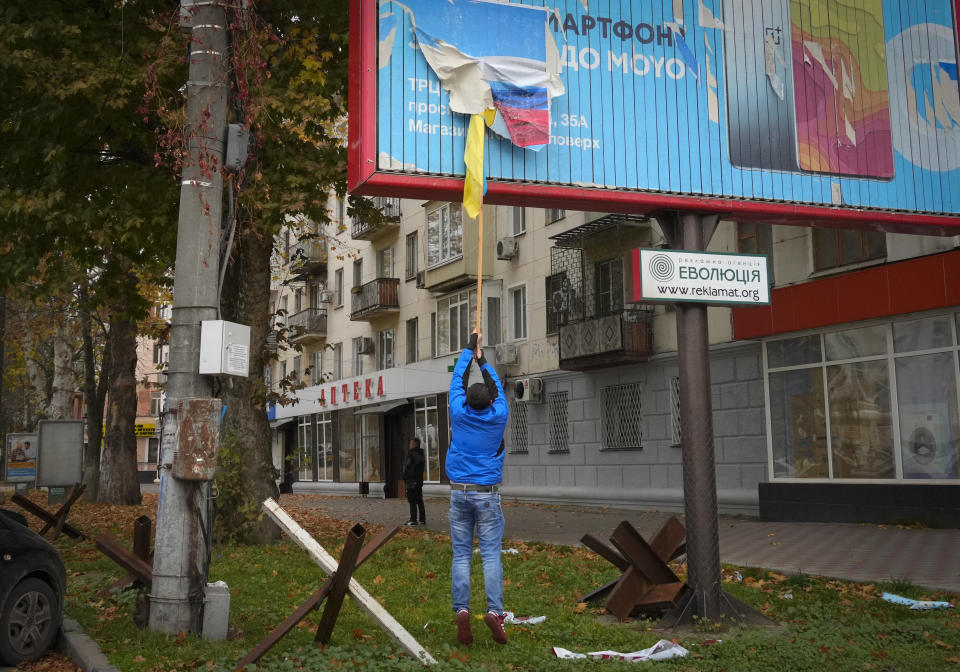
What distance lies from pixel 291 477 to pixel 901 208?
34.0 m

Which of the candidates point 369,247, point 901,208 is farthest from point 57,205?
point 369,247

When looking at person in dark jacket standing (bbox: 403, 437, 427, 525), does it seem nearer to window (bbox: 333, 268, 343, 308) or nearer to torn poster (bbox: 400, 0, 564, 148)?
torn poster (bbox: 400, 0, 564, 148)

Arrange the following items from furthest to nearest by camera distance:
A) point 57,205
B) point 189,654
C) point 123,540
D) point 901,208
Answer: point 123,540 → point 57,205 → point 901,208 → point 189,654

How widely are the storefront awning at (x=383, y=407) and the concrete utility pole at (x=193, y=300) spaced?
2714 centimetres

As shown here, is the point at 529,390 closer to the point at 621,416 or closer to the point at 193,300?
the point at 621,416

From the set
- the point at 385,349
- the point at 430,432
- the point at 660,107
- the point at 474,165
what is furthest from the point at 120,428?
the point at 660,107

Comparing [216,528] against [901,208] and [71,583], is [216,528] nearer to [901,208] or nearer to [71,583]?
[71,583]

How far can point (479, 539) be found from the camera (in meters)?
7.29

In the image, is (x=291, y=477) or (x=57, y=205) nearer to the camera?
(x=57, y=205)

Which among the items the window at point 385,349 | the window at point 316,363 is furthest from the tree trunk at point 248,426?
the window at point 316,363

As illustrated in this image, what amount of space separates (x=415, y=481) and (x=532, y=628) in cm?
1219

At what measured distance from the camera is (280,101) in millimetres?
12148

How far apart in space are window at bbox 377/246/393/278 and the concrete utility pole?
3009cm

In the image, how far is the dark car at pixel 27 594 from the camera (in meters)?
7.02
